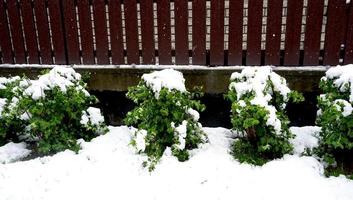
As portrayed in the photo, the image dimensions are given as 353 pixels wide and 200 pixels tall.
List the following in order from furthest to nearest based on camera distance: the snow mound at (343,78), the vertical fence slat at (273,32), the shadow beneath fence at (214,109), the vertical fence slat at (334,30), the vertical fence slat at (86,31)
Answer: the vertical fence slat at (86,31) < the shadow beneath fence at (214,109) < the vertical fence slat at (273,32) < the vertical fence slat at (334,30) < the snow mound at (343,78)

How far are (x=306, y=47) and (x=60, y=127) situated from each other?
355 cm

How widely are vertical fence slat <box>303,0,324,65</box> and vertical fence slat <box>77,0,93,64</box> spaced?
3142 millimetres

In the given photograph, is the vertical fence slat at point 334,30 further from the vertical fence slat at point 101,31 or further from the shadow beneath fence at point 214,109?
the vertical fence slat at point 101,31

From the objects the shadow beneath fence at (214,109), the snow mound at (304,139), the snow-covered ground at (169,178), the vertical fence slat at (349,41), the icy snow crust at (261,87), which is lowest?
the snow-covered ground at (169,178)

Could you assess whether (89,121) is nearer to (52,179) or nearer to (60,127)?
(60,127)

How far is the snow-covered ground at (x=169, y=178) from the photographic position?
3.91m

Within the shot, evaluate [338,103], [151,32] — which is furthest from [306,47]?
[151,32]

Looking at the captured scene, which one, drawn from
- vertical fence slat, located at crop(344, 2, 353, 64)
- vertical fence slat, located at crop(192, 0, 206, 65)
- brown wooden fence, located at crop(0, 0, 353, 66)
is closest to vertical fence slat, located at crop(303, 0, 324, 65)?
brown wooden fence, located at crop(0, 0, 353, 66)

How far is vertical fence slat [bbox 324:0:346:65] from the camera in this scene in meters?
4.80

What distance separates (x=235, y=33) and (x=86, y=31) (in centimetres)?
224

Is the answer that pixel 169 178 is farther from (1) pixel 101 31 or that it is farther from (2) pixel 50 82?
(1) pixel 101 31

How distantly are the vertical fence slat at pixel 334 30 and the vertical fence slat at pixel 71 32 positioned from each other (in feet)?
12.0

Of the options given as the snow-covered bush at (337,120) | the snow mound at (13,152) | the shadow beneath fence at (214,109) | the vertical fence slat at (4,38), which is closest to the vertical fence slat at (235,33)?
the shadow beneath fence at (214,109)

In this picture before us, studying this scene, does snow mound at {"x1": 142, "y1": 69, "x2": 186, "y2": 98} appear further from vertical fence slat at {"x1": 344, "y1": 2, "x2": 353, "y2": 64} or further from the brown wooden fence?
vertical fence slat at {"x1": 344, "y1": 2, "x2": 353, "y2": 64}
